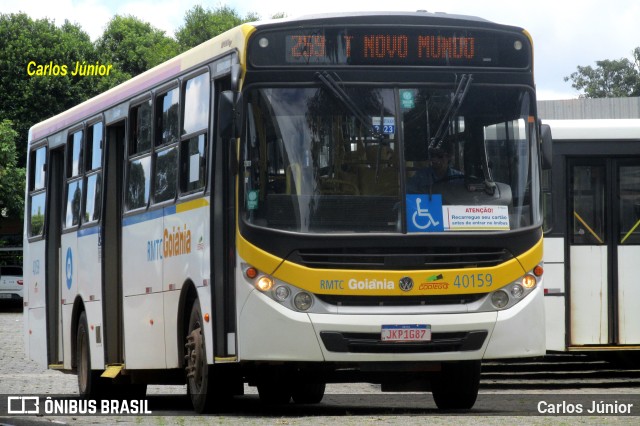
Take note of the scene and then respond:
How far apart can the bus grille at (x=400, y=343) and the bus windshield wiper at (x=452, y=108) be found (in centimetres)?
153

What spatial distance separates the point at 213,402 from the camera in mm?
13055

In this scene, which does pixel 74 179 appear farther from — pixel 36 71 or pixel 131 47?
pixel 131 47

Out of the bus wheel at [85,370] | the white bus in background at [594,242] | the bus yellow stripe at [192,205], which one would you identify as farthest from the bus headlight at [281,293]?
the white bus in background at [594,242]

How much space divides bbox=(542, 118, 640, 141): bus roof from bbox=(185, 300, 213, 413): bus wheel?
7389mm

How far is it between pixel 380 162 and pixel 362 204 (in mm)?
366

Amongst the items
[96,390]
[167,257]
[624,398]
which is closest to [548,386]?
[624,398]

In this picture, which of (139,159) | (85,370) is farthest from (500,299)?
(85,370)

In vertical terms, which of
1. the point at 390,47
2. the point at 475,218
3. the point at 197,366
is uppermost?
the point at 390,47

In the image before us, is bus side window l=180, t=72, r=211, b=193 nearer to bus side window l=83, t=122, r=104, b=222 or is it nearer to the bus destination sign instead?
the bus destination sign

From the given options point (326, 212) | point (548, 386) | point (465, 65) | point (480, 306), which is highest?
point (465, 65)

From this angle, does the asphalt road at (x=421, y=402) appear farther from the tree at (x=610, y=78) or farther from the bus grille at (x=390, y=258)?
the tree at (x=610, y=78)

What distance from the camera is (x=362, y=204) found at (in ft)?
39.9

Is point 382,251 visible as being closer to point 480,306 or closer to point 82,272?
point 480,306

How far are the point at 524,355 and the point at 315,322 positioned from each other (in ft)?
5.91
